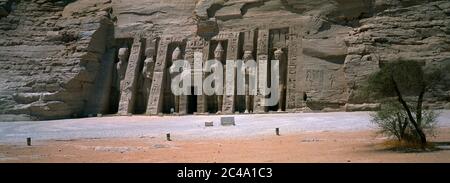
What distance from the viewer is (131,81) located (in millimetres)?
30859

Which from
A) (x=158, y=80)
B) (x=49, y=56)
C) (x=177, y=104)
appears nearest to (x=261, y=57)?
(x=177, y=104)

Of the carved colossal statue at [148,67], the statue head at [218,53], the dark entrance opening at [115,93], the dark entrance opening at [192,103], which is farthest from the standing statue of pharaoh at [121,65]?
the statue head at [218,53]

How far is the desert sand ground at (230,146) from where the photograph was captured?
37.8 feet

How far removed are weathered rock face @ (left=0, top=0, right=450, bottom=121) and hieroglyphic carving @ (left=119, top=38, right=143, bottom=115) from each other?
2.6 inches

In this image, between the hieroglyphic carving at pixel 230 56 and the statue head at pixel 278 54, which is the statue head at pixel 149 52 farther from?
the statue head at pixel 278 54

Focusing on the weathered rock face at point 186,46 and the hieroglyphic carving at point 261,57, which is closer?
the weathered rock face at point 186,46

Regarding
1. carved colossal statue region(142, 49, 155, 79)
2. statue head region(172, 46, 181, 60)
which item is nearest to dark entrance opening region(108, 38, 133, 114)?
carved colossal statue region(142, 49, 155, 79)

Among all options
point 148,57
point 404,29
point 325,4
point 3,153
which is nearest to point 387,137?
point 3,153

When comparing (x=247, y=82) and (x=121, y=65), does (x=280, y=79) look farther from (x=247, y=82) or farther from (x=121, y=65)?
(x=121, y=65)

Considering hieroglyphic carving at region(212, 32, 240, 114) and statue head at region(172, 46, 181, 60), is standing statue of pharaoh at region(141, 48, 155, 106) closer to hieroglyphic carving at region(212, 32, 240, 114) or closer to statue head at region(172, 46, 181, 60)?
statue head at region(172, 46, 181, 60)

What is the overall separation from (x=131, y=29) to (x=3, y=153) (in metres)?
18.7

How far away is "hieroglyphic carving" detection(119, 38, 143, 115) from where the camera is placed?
99.9 ft

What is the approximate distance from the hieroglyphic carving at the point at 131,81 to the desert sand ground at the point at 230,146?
8.37m

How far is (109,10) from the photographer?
1335 inches
